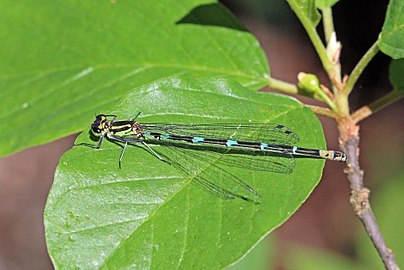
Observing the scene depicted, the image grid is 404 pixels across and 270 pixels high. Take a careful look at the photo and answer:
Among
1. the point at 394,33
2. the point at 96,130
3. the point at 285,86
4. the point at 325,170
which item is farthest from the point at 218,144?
the point at 325,170

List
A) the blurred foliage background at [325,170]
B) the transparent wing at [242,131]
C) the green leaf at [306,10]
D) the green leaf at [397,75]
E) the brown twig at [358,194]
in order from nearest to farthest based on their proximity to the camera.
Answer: the brown twig at [358,194], the green leaf at [306,10], the transparent wing at [242,131], the green leaf at [397,75], the blurred foliage background at [325,170]

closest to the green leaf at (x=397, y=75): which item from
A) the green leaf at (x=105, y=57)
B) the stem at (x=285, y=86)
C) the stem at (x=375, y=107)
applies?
the stem at (x=375, y=107)

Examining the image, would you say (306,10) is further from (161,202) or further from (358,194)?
(161,202)

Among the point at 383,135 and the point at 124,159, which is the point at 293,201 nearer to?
the point at 124,159

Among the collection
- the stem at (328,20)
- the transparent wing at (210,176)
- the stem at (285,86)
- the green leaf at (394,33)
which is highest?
the green leaf at (394,33)

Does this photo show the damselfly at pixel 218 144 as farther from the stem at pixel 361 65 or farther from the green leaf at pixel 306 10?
the green leaf at pixel 306 10

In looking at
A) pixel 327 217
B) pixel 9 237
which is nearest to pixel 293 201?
pixel 327 217

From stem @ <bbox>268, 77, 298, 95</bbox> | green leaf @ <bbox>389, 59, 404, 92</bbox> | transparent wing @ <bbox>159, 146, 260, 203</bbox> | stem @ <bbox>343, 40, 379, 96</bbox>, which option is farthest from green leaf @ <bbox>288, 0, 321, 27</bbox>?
transparent wing @ <bbox>159, 146, 260, 203</bbox>
